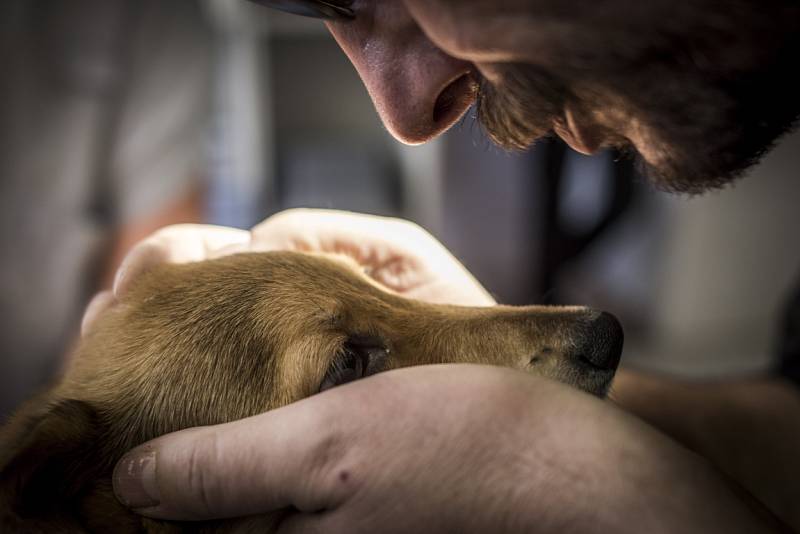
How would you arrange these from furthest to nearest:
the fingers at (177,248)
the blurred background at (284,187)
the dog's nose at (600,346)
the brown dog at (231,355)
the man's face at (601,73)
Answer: the blurred background at (284,187)
the fingers at (177,248)
the dog's nose at (600,346)
the brown dog at (231,355)
the man's face at (601,73)

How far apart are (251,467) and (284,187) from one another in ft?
9.76

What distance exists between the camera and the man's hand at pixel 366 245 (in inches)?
57.5

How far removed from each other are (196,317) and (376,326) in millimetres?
282

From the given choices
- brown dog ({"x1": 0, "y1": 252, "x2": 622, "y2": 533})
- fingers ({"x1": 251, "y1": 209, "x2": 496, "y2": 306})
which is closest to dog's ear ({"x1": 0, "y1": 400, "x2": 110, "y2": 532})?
brown dog ({"x1": 0, "y1": 252, "x2": 622, "y2": 533})

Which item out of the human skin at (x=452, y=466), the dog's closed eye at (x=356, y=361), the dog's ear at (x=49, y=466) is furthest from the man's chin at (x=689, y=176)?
the dog's ear at (x=49, y=466)

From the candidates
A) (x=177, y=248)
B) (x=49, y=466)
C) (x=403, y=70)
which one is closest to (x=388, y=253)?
(x=177, y=248)

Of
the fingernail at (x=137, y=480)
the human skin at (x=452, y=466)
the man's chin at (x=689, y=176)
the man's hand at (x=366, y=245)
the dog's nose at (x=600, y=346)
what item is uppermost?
the man's chin at (x=689, y=176)

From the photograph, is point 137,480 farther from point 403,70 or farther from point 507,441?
point 403,70

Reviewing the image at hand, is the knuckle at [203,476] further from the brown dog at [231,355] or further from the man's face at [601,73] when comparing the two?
the man's face at [601,73]

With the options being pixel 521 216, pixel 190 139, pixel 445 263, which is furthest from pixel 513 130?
pixel 190 139

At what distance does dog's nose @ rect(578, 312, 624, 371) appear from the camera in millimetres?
1117

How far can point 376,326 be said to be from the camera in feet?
3.69

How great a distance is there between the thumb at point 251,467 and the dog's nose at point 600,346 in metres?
0.45

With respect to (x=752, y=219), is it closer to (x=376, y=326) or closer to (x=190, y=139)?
(x=190, y=139)
